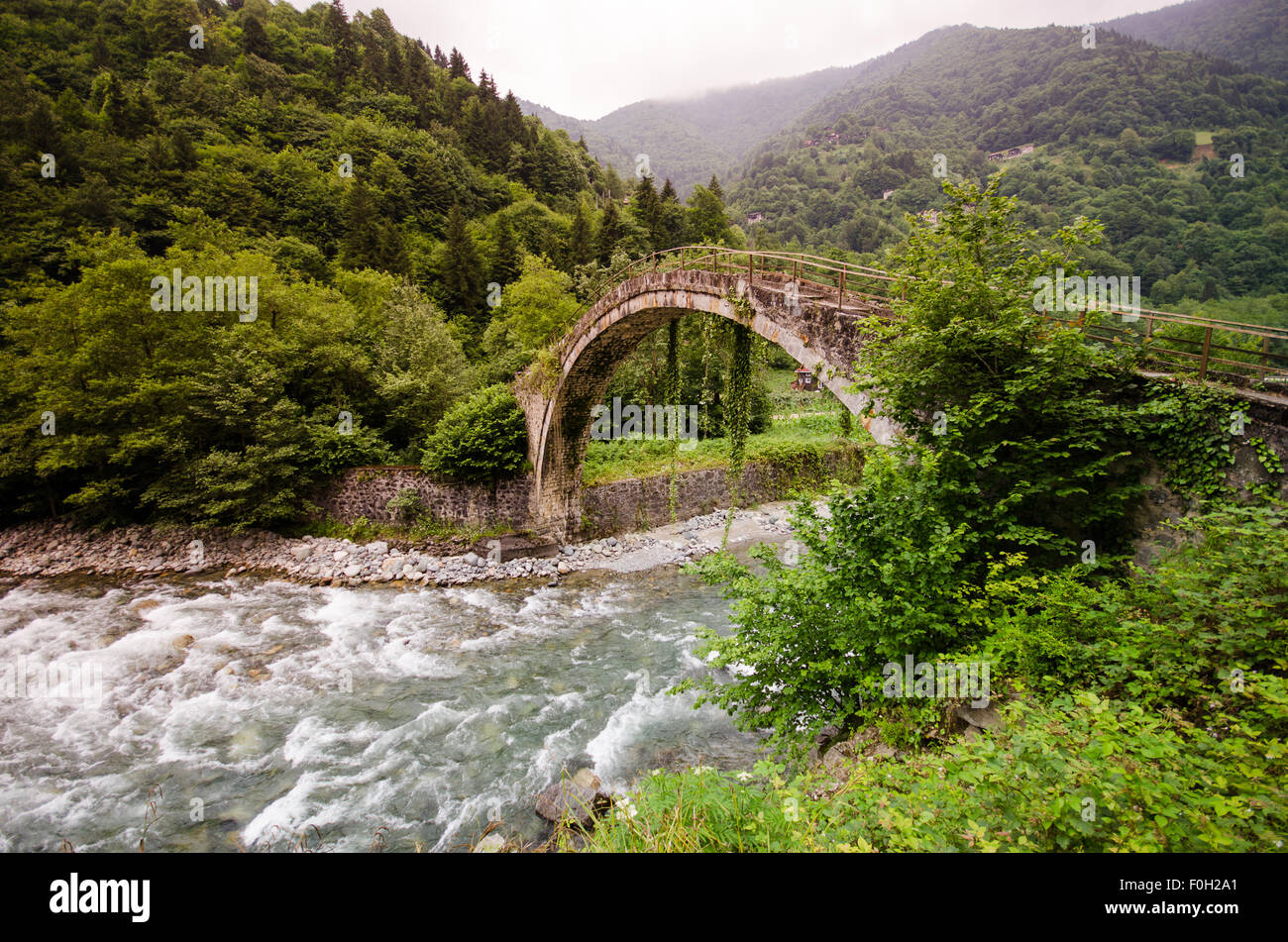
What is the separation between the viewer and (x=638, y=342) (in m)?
16.7

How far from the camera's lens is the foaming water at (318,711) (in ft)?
24.1

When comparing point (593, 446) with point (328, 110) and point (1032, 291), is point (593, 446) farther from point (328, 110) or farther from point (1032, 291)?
point (328, 110)

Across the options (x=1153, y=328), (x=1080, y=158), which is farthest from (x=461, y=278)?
(x=1080, y=158)

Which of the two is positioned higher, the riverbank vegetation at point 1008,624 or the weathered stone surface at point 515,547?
the riverbank vegetation at point 1008,624

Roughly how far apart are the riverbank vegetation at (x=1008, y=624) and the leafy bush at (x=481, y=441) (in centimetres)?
1249

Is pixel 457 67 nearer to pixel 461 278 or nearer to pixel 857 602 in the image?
pixel 461 278

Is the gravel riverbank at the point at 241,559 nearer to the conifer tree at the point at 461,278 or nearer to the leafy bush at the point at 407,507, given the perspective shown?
the leafy bush at the point at 407,507

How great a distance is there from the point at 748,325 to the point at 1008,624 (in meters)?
7.16

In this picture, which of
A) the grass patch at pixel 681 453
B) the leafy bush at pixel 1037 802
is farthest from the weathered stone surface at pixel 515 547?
the leafy bush at pixel 1037 802

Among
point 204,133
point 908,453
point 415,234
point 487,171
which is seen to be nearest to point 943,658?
point 908,453

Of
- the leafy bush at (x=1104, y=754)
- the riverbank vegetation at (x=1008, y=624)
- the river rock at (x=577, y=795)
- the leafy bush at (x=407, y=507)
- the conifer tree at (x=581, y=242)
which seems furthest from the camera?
the conifer tree at (x=581, y=242)

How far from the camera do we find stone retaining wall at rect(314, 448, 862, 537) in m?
17.2

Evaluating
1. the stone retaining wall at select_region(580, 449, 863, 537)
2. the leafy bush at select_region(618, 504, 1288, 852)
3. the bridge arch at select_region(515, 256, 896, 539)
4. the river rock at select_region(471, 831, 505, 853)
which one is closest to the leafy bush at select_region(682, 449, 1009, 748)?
the leafy bush at select_region(618, 504, 1288, 852)

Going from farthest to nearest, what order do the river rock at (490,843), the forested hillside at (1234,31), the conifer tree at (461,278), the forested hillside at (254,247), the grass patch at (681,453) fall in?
the forested hillside at (1234,31)
the conifer tree at (461,278)
the grass patch at (681,453)
the forested hillside at (254,247)
the river rock at (490,843)
